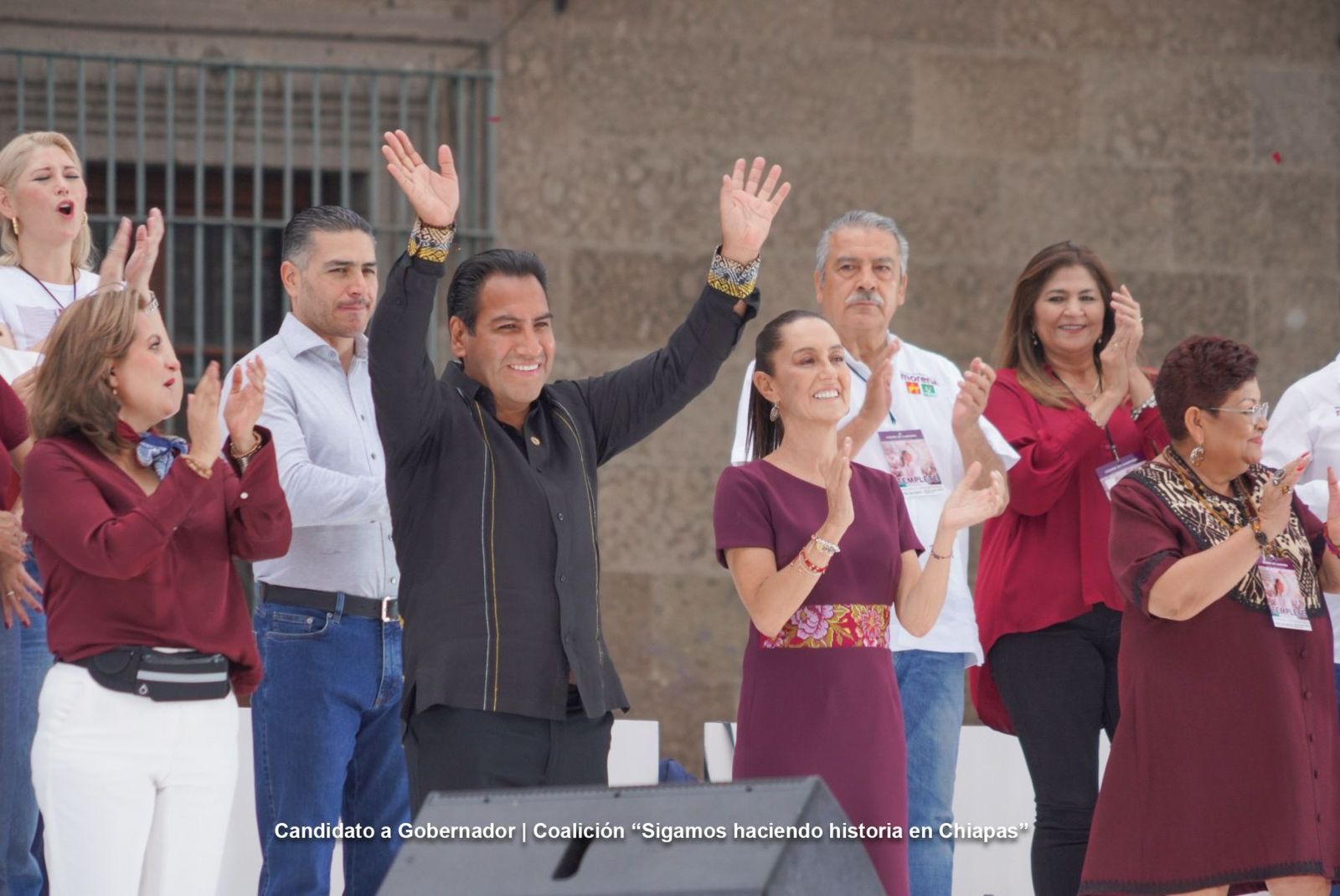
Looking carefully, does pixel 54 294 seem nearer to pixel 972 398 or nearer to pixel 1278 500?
pixel 972 398

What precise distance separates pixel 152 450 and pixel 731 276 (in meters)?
1.22

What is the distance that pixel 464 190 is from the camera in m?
6.86

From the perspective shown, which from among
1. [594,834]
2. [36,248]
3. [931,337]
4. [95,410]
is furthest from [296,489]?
[931,337]

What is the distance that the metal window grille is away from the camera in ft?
21.8

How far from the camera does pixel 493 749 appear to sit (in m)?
3.54

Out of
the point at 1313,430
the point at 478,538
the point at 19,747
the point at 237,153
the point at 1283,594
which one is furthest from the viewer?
the point at 237,153

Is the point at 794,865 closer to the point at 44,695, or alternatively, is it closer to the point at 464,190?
the point at 44,695

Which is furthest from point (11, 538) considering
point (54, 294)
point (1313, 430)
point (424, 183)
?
point (1313, 430)

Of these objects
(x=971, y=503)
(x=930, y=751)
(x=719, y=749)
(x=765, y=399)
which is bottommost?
(x=719, y=749)

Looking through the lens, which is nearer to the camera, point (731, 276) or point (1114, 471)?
point (731, 276)

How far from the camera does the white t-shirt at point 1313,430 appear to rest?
15.4ft

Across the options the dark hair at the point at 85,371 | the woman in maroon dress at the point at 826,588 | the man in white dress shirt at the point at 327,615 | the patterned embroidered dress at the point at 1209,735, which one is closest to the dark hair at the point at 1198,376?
the patterned embroidered dress at the point at 1209,735

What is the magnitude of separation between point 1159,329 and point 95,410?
4.65 metres

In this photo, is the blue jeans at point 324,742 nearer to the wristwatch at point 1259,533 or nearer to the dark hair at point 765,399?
the dark hair at point 765,399
